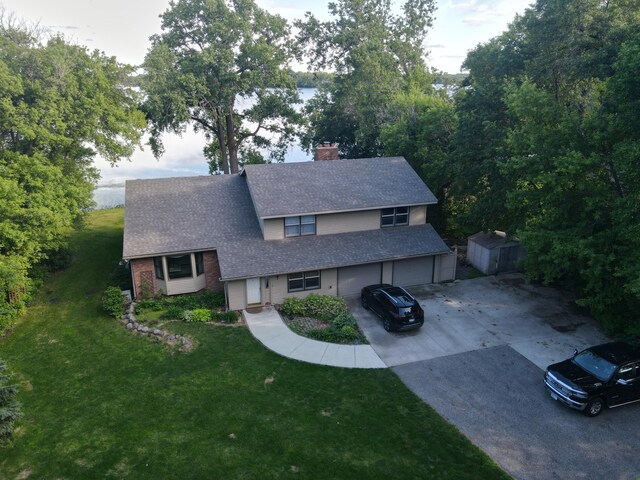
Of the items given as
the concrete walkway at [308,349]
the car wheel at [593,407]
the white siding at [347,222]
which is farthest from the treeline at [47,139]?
the car wheel at [593,407]

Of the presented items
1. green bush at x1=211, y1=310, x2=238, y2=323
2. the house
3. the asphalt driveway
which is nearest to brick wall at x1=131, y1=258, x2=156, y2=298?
the house

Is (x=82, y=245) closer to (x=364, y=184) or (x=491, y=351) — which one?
(x=364, y=184)

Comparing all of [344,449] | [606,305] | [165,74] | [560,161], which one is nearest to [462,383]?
[344,449]

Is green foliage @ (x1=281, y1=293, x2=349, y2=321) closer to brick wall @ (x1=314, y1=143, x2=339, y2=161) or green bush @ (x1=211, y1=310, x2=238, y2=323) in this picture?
green bush @ (x1=211, y1=310, x2=238, y2=323)

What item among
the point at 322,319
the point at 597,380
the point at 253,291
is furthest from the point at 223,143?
the point at 597,380

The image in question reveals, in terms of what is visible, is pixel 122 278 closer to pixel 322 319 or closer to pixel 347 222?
pixel 322 319

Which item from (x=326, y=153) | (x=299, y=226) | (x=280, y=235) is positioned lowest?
(x=280, y=235)
